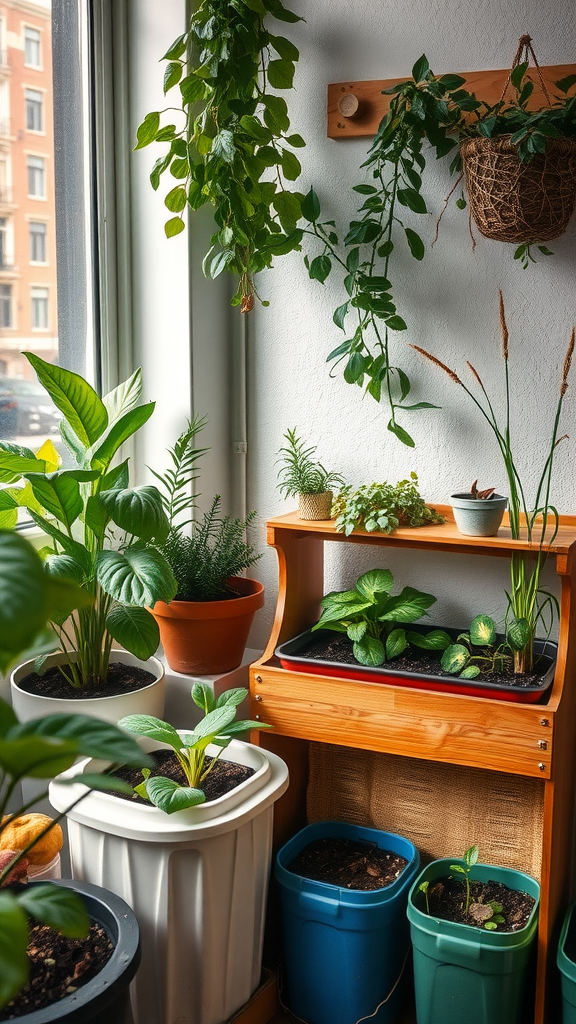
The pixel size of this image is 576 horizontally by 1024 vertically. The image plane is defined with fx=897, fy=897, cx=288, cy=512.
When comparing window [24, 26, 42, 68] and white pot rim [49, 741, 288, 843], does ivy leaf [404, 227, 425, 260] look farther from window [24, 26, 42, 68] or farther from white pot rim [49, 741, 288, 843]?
white pot rim [49, 741, 288, 843]

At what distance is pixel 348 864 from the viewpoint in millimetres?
1949

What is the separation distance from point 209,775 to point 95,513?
56 centimetres

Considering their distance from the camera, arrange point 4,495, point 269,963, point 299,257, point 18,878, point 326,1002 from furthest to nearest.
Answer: point 299,257
point 269,963
point 326,1002
point 4,495
point 18,878

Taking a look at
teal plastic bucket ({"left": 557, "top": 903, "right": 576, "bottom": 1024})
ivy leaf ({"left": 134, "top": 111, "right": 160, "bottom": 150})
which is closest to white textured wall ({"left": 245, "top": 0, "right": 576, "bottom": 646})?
ivy leaf ({"left": 134, "top": 111, "right": 160, "bottom": 150})

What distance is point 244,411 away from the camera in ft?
7.52

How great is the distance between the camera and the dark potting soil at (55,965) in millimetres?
1216

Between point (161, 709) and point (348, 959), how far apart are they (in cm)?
63

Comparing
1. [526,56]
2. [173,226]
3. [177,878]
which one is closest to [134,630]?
[177,878]

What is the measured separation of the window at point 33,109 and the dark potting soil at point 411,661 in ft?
4.22

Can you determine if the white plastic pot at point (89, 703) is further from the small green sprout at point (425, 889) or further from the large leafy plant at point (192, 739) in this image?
the small green sprout at point (425, 889)

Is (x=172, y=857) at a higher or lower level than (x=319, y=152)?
lower

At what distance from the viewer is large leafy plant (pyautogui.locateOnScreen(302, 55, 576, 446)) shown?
1.70m

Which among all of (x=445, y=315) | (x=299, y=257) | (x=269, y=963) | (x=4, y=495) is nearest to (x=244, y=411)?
(x=299, y=257)

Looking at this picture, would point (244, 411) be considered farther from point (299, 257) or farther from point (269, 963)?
point (269, 963)
